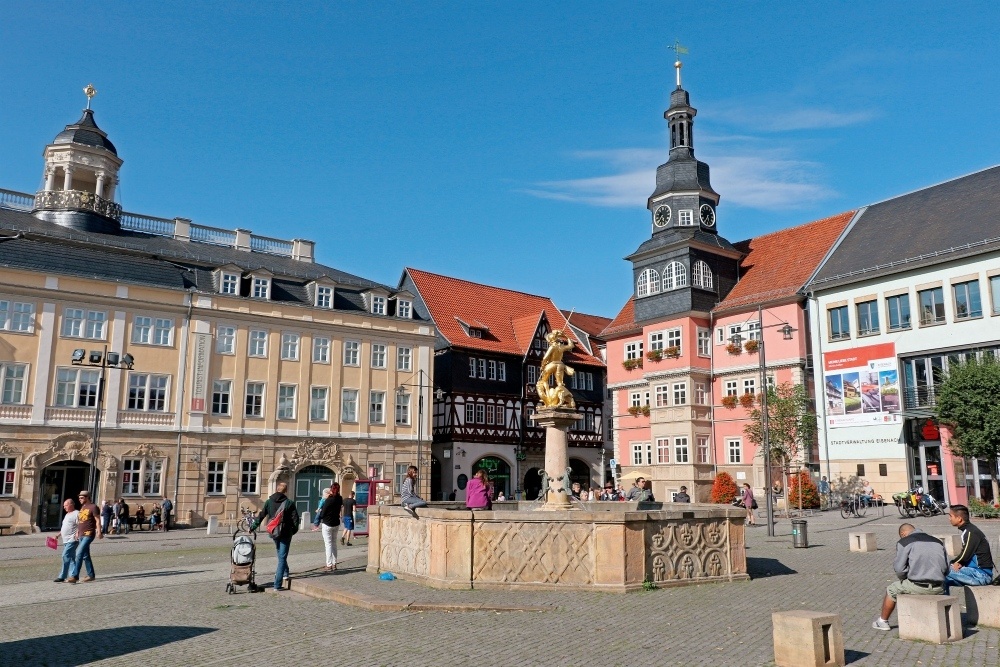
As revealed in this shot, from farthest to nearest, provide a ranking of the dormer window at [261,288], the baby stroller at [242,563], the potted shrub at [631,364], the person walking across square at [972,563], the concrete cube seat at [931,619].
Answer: the potted shrub at [631,364]
the dormer window at [261,288]
the baby stroller at [242,563]
the person walking across square at [972,563]
the concrete cube seat at [931,619]

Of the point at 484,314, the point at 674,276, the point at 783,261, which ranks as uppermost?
the point at 783,261

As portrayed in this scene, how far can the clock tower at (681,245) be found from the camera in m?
47.5

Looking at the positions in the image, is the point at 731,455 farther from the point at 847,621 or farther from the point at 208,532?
the point at 847,621

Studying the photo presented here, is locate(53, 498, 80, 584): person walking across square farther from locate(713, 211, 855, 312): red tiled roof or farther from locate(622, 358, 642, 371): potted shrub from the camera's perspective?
locate(622, 358, 642, 371): potted shrub

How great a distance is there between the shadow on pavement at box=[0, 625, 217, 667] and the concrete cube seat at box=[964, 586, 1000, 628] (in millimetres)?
9686

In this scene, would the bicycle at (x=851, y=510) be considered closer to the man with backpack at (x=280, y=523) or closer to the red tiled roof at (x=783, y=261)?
the red tiled roof at (x=783, y=261)

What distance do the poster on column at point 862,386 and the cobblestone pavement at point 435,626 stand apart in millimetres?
24224

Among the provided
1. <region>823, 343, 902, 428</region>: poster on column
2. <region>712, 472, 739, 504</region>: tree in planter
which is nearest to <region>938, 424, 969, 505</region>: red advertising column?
<region>823, 343, 902, 428</region>: poster on column

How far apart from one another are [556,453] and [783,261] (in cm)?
3463

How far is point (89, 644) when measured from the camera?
31.8 ft

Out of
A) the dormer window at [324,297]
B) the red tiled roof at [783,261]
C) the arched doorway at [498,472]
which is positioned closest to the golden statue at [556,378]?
the dormer window at [324,297]

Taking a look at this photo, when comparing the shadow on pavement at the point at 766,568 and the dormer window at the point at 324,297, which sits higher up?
the dormer window at the point at 324,297

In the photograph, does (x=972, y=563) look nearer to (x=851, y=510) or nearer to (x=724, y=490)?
(x=851, y=510)

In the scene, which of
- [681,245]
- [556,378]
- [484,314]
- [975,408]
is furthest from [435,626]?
[484,314]
